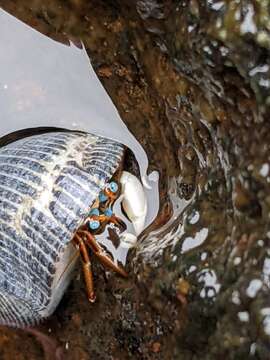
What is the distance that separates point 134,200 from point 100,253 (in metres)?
0.27

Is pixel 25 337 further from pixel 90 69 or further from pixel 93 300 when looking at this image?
pixel 90 69

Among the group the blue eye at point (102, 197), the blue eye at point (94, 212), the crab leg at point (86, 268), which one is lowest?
the crab leg at point (86, 268)

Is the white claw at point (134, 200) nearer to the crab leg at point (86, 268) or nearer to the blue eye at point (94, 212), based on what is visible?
the blue eye at point (94, 212)

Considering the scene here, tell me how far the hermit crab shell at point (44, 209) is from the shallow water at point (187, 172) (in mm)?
146

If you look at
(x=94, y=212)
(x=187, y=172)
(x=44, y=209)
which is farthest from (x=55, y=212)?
(x=187, y=172)

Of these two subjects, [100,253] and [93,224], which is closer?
[100,253]

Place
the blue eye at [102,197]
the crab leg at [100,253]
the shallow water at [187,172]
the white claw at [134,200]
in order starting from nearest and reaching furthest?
the shallow water at [187,172] < the crab leg at [100,253] < the white claw at [134,200] < the blue eye at [102,197]

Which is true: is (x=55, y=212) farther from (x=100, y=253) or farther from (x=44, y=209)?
(x=100, y=253)

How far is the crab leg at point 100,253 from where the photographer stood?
9.94 feet

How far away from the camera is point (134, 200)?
10.4 ft

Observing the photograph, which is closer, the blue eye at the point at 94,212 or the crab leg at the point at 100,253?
the crab leg at the point at 100,253

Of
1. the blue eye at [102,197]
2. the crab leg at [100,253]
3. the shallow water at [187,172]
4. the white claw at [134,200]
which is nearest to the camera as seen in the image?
the shallow water at [187,172]

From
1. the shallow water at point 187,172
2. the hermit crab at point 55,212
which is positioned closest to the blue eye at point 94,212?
the hermit crab at point 55,212

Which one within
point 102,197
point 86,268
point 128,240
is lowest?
point 86,268
